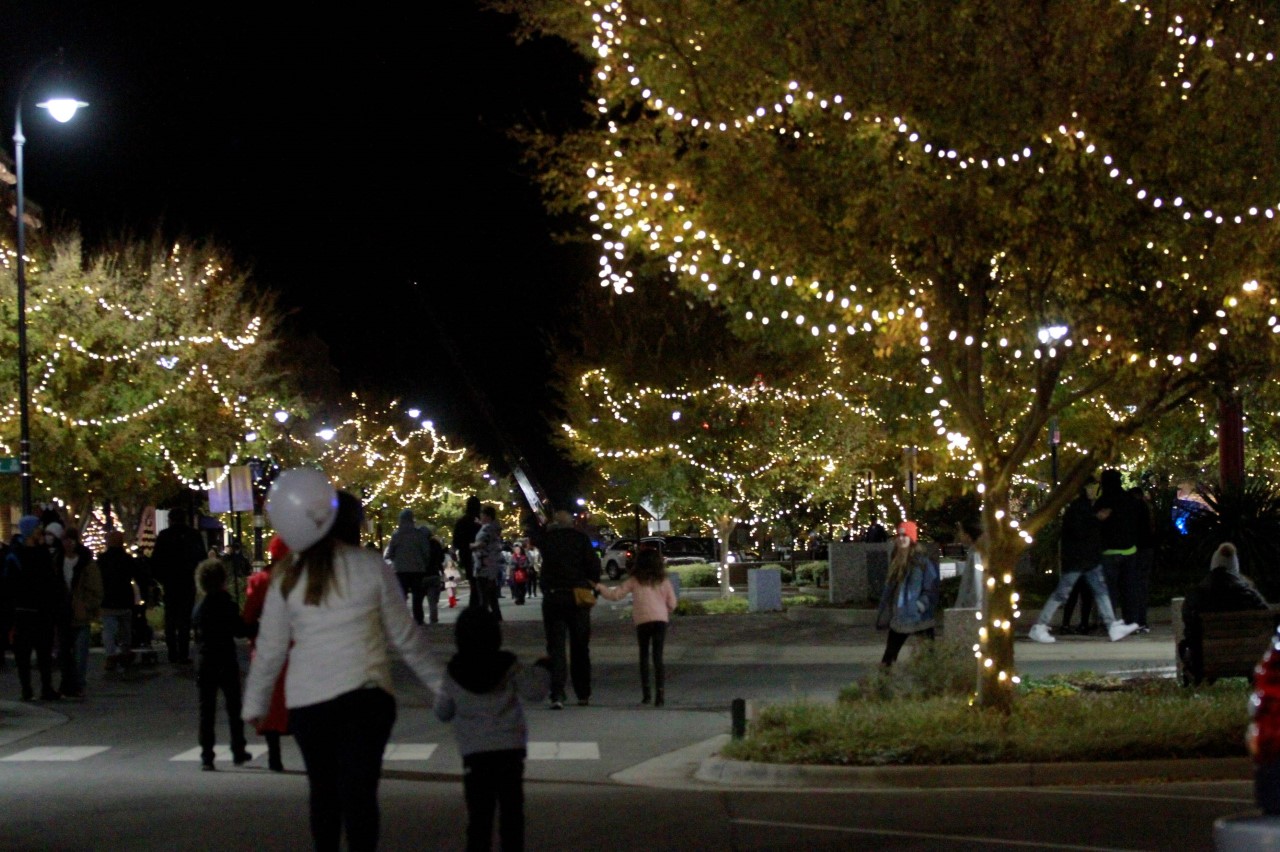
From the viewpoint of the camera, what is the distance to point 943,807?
1143 cm

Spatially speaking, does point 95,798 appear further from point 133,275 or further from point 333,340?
point 333,340

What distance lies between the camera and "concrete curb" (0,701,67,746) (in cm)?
1675

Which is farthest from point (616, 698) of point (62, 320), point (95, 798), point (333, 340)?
point (333, 340)

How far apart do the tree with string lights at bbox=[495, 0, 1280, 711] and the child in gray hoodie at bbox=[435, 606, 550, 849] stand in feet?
21.7

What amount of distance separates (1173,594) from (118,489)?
21.2 meters

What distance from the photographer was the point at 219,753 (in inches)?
596

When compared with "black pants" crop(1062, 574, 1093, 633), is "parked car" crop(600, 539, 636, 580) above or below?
above

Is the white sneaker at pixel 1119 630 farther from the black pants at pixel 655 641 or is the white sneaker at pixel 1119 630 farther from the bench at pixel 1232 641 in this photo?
the black pants at pixel 655 641

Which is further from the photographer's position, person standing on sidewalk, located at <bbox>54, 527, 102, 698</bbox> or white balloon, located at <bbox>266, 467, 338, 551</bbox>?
person standing on sidewalk, located at <bbox>54, 527, 102, 698</bbox>

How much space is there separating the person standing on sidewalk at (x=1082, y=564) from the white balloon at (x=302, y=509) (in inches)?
625

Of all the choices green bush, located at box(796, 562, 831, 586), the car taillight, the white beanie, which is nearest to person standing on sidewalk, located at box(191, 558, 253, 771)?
the white beanie

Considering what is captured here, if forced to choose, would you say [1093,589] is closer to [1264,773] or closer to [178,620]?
[178,620]

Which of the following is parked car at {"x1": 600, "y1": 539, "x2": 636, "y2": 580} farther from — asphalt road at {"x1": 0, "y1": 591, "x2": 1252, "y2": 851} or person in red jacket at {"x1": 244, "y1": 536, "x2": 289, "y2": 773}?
person in red jacket at {"x1": 244, "y1": 536, "x2": 289, "y2": 773}

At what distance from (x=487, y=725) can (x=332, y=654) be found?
0.95 meters
